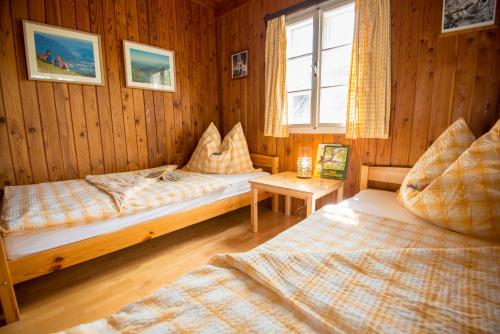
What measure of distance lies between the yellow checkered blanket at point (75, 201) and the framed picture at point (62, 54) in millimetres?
974

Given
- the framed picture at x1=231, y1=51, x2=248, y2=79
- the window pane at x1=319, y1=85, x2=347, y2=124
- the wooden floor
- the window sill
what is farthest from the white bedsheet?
the framed picture at x1=231, y1=51, x2=248, y2=79

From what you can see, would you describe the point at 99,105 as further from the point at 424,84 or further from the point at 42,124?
the point at 424,84

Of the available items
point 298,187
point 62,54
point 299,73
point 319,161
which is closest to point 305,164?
point 319,161

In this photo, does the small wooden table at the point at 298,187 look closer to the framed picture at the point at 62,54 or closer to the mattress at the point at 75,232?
the mattress at the point at 75,232

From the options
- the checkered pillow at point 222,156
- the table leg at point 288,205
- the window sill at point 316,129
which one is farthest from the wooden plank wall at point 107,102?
the table leg at point 288,205

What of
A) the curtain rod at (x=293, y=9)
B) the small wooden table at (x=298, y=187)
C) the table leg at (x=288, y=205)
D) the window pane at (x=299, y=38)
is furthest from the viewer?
the table leg at (x=288, y=205)

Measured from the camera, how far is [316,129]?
7.89 feet

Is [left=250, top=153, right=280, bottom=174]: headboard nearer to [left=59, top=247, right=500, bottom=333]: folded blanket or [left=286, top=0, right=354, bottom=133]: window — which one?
[left=286, top=0, right=354, bottom=133]: window

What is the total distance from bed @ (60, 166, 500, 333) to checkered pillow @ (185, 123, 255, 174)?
1658 mm

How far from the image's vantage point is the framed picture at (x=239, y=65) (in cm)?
290

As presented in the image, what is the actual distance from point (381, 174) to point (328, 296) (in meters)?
1.60

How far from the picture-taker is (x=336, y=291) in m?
0.70

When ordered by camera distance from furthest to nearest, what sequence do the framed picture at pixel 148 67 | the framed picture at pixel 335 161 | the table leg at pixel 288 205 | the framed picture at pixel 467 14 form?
the table leg at pixel 288 205 → the framed picture at pixel 148 67 → the framed picture at pixel 335 161 → the framed picture at pixel 467 14

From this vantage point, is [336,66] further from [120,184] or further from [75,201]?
[75,201]
